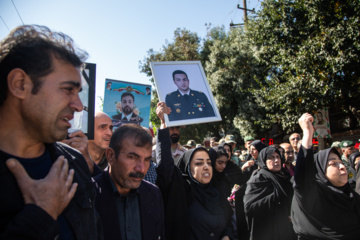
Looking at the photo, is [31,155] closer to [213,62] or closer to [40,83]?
[40,83]

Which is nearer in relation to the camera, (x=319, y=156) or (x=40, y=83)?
(x=40, y=83)

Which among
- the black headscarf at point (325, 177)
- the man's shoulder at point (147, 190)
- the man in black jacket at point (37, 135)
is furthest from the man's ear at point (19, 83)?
the black headscarf at point (325, 177)

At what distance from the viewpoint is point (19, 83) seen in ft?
3.58

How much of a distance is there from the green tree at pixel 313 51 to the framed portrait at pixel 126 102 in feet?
26.4

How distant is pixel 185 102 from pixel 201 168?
91cm

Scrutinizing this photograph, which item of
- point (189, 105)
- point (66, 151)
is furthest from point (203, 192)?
point (66, 151)

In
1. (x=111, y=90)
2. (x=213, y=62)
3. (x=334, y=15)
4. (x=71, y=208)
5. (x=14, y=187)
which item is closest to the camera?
(x=14, y=187)

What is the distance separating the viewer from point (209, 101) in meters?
3.64

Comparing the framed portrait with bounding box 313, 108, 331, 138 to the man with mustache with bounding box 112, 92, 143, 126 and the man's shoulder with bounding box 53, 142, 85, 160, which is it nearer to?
the man with mustache with bounding box 112, 92, 143, 126

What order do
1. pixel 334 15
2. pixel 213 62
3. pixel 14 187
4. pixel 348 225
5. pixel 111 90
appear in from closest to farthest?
pixel 14 187
pixel 348 225
pixel 111 90
pixel 334 15
pixel 213 62

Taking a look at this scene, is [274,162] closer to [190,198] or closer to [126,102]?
[190,198]

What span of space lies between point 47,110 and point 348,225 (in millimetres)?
3391

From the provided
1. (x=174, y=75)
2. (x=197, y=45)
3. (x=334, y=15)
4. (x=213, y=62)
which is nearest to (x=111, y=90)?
(x=174, y=75)

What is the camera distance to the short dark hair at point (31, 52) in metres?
1.09
